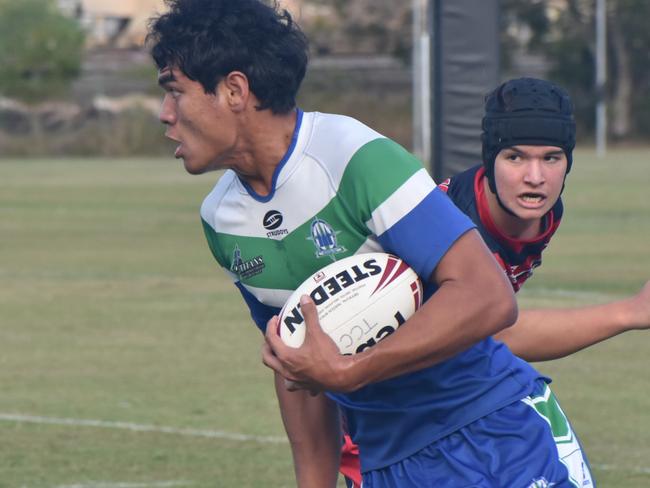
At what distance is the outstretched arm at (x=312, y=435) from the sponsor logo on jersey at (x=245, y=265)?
19.8 inches

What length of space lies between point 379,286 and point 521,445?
0.59m

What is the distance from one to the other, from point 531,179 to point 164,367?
678cm

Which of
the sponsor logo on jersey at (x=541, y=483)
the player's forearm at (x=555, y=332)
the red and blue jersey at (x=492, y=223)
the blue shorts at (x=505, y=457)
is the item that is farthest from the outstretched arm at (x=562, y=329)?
the sponsor logo on jersey at (x=541, y=483)

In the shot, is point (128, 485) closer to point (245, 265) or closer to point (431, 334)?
point (245, 265)

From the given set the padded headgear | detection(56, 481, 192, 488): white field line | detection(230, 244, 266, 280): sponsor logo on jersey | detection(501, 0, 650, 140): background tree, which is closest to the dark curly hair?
detection(230, 244, 266, 280): sponsor logo on jersey

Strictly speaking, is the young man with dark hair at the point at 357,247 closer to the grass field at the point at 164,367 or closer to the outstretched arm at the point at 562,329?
the outstretched arm at the point at 562,329

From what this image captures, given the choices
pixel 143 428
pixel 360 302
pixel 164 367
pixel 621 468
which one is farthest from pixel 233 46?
pixel 164 367

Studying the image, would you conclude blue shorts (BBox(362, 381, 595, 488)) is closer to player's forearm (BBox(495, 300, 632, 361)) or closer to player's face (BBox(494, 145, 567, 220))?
player's forearm (BBox(495, 300, 632, 361))

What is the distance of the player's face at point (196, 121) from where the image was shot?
387 centimetres

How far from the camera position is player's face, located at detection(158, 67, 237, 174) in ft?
12.7

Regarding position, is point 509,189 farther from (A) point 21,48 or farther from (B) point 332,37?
(B) point 332,37

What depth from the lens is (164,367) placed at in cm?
1104

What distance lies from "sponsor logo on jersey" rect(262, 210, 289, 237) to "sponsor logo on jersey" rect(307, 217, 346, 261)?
0.08 metres

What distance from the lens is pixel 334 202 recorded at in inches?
152
